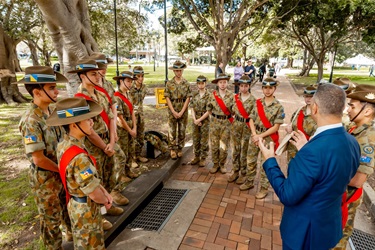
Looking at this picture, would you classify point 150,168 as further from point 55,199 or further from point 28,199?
point 55,199

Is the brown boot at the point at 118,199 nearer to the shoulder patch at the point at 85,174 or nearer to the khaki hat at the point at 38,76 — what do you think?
the shoulder patch at the point at 85,174

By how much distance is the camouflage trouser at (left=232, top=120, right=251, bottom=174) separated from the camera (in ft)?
14.8

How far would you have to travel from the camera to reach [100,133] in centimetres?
331

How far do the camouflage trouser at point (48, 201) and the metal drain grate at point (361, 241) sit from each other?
3.59m

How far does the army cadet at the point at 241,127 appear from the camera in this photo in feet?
14.4

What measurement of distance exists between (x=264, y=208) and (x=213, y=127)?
1.76 metres

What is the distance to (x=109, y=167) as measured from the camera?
342cm

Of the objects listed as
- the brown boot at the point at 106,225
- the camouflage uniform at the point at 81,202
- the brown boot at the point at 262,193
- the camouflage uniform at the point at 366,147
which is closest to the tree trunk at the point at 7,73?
the brown boot at the point at 106,225

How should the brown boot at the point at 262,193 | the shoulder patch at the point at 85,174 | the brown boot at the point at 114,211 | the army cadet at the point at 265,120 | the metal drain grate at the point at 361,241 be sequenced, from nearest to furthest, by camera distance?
the shoulder patch at the point at 85,174
the metal drain grate at the point at 361,241
the brown boot at the point at 114,211
the army cadet at the point at 265,120
the brown boot at the point at 262,193

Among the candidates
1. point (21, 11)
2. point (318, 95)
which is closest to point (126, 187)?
point (318, 95)

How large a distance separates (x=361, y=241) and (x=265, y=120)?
206cm

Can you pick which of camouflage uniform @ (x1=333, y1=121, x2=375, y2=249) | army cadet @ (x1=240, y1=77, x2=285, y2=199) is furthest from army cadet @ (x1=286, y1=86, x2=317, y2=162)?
camouflage uniform @ (x1=333, y1=121, x2=375, y2=249)

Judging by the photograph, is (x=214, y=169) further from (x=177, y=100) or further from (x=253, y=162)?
(x=177, y=100)

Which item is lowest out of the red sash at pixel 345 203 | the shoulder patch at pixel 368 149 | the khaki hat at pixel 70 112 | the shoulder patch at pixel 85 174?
the red sash at pixel 345 203
